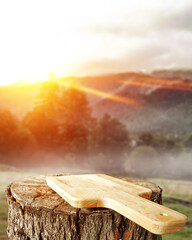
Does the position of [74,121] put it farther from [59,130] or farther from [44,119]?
[44,119]

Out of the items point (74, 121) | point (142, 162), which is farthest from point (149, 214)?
Result: point (142, 162)

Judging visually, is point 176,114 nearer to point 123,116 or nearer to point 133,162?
point 123,116

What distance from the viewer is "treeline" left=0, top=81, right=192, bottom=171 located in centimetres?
1966

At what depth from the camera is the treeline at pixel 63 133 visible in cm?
1966

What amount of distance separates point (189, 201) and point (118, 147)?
15975 mm

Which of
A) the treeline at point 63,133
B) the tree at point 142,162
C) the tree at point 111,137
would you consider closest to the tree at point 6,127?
the treeline at point 63,133

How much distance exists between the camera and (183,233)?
6473 mm

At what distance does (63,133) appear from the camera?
74.3 feet

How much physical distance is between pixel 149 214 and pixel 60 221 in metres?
0.90

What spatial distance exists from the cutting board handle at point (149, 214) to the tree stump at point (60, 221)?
212 mm

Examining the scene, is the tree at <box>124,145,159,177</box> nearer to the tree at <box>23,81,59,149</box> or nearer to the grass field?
Result: the tree at <box>23,81,59,149</box>

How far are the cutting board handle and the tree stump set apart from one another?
0.21 meters

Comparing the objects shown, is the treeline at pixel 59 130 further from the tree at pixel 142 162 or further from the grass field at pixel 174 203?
the grass field at pixel 174 203

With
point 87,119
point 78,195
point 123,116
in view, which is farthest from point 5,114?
point 123,116
